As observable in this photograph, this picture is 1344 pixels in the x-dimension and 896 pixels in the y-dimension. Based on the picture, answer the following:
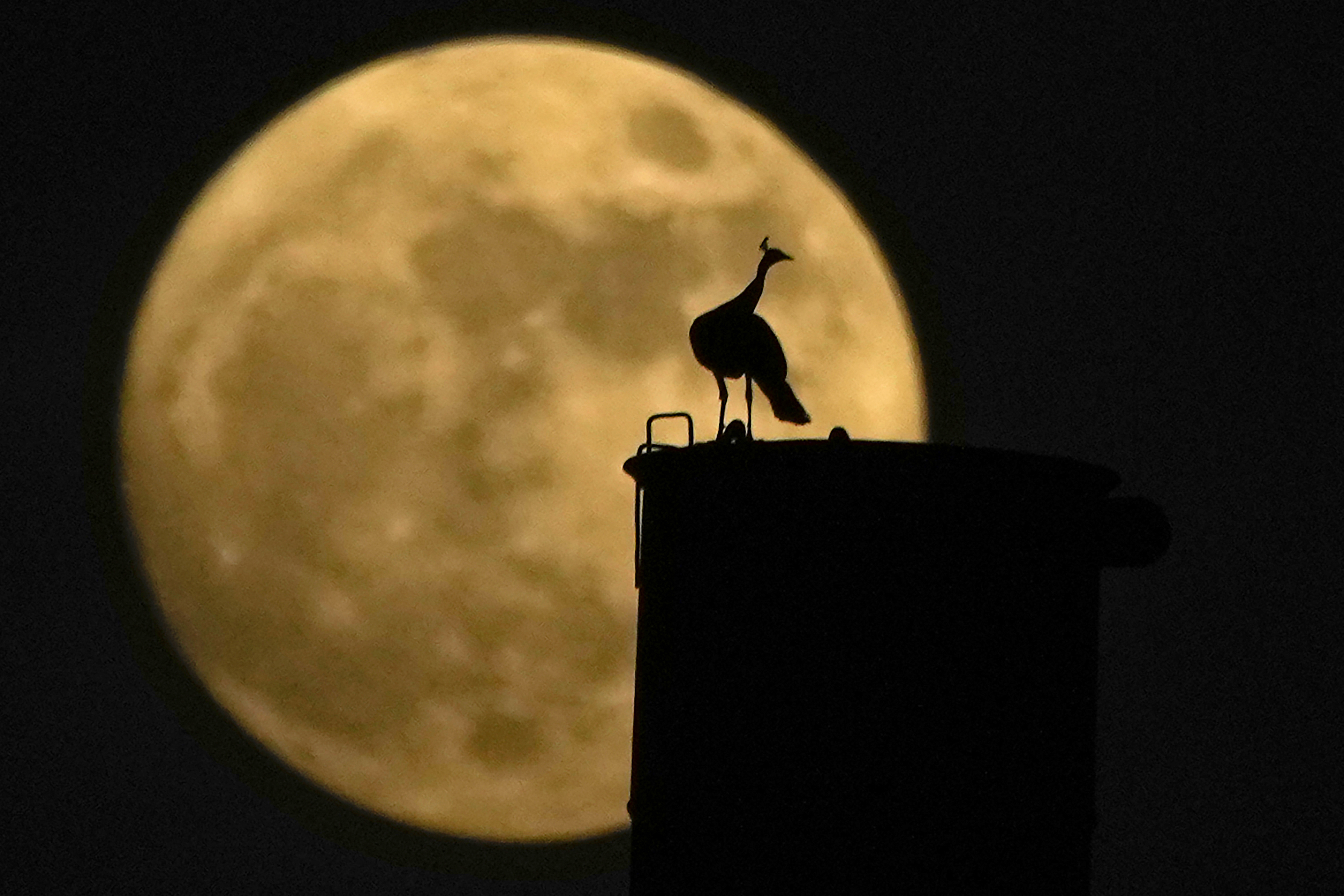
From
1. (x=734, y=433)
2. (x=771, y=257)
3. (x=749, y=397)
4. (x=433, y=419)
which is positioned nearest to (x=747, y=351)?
(x=749, y=397)

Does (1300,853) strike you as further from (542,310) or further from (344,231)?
(344,231)

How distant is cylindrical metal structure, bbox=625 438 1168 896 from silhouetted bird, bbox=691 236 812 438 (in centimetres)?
42

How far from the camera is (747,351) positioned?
2.13 m

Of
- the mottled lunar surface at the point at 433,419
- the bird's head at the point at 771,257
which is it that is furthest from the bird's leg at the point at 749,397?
the mottled lunar surface at the point at 433,419

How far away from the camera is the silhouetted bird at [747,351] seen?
2131 millimetres

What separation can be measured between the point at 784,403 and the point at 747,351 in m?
0.14

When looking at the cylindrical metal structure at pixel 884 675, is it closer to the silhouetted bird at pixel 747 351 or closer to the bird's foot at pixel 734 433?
the bird's foot at pixel 734 433

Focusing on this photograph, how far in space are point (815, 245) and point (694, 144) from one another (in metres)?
0.40

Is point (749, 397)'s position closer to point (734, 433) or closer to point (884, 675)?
point (734, 433)

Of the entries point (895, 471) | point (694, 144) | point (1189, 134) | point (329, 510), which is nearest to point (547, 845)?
point (329, 510)

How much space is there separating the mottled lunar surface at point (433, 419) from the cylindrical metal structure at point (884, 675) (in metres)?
0.95

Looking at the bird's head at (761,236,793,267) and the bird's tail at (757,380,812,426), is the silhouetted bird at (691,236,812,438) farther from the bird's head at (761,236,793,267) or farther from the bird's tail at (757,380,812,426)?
the bird's head at (761,236,793,267)

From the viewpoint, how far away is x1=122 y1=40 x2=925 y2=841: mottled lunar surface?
103 inches

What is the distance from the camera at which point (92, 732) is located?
270 centimetres
